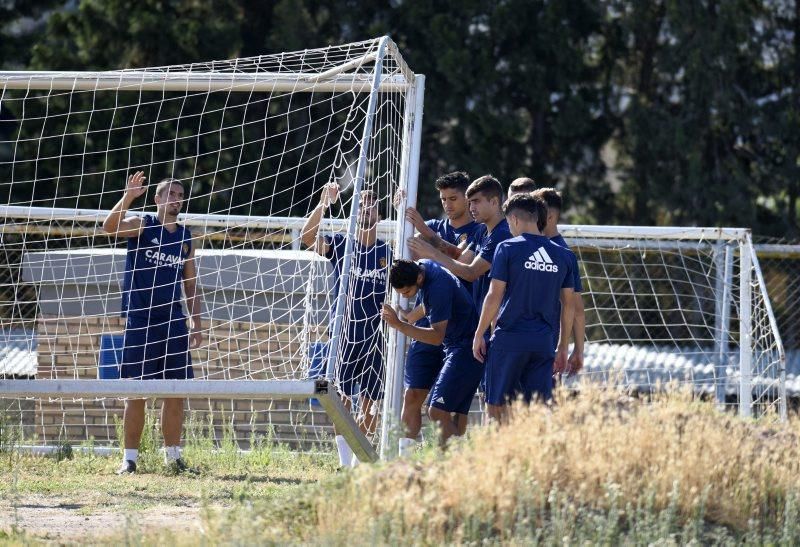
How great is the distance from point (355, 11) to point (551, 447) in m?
12.2

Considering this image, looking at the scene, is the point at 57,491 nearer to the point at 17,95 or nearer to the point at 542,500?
the point at 542,500

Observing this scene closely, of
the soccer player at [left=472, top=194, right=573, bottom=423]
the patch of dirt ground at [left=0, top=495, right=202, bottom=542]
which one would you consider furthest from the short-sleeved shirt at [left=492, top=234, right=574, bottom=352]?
the patch of dirt ground at [left=0, top=495, right=202, bottom=542]

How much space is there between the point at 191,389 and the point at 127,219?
2323mm

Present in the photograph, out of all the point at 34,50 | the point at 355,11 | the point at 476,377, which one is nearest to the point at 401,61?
the point at 476,377

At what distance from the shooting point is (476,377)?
7.76 meters

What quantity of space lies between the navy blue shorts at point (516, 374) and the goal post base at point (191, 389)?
2.86 feet

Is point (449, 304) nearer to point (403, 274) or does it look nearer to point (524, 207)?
point (403, 274)

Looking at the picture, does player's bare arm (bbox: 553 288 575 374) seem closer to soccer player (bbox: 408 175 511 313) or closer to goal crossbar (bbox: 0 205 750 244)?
soccer player (bbox: 408 175 511 313)

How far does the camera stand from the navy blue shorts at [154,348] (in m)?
8.61

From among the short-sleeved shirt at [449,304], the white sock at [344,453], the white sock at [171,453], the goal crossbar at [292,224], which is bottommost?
the white sock at [171,453]

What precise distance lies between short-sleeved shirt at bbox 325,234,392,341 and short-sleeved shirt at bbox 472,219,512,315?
3.16 ft

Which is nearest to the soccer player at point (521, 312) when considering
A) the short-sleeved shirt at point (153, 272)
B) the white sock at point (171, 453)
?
the short-sleeved shirt at point (153, 272)

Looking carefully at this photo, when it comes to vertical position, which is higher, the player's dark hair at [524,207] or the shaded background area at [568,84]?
the shaded background area at [568,84]

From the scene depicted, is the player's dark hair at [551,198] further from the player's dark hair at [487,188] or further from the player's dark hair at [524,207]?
the player's dark hair at [524,207]
